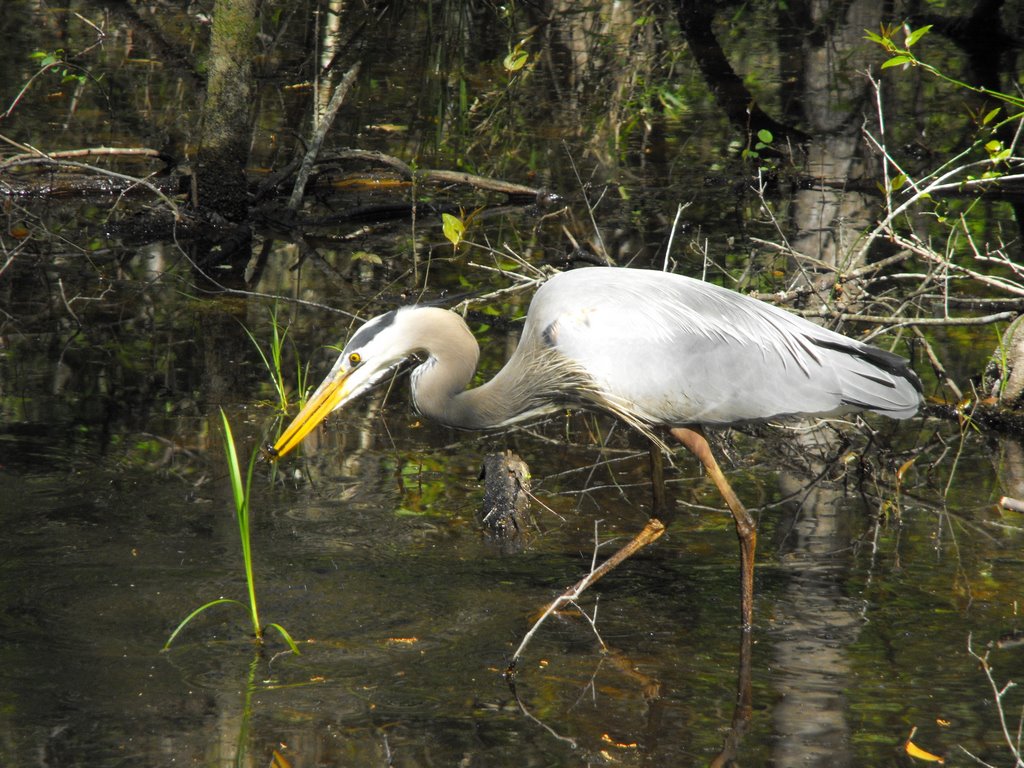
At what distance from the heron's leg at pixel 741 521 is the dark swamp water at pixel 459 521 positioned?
128 millimetres

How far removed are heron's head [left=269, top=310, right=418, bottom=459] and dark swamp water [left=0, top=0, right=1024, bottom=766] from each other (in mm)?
627

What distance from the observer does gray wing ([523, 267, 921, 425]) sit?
5.09 metres

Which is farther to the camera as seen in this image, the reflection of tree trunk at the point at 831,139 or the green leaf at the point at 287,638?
the reflection of tree trunk at the point at 831,139

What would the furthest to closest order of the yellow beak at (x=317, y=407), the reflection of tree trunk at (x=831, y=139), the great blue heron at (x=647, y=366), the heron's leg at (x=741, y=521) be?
the reflection of tree trunk at (x=831, y=139) < the great blue heron at (x=647, y=366) < the yellow beak at (x=317, y=407) < the heron's leg at (x=741, y=521)

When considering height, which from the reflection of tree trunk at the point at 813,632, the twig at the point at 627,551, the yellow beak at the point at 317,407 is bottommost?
the reflection of tree trunk at the point at 813,632

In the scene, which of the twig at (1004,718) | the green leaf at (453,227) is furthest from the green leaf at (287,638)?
the twig at (1004,718)

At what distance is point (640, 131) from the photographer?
1216 cm

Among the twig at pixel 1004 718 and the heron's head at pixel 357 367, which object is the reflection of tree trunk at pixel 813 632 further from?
the heron's head at pixel 357 367

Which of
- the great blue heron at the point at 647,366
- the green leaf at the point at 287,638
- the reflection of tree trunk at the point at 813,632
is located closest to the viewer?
the reflection of tree trunk at the point at 813,632

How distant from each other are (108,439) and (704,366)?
9.93 ft

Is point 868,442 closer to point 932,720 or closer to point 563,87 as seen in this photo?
point 932,720

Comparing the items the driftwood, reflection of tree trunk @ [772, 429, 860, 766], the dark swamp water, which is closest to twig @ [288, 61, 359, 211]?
the dark swamp water

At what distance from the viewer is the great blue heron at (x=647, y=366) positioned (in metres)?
5.08

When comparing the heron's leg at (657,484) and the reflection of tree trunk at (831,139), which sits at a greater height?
the reflection of tree trunk at (831,139)
